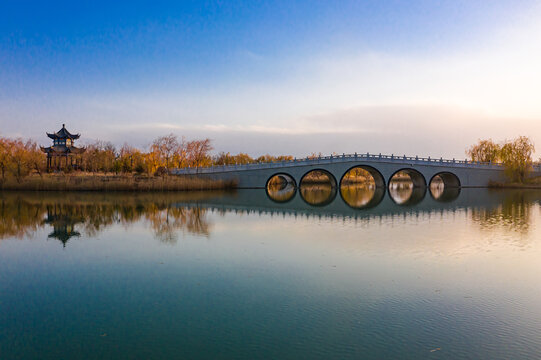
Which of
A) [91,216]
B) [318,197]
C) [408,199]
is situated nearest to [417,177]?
[408,199]

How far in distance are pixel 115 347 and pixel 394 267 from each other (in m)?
6.00

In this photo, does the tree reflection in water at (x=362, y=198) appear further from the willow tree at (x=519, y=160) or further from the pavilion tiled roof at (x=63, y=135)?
the pavilion tiled roof at (x=63, y=135)

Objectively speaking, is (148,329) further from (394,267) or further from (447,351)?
(394,267)

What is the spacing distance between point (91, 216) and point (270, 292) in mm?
12777

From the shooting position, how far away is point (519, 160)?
4022 cm

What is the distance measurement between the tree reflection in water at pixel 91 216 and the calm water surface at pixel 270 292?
0.22 meters

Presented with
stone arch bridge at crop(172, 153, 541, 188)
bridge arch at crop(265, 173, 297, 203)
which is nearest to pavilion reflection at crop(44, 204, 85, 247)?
bridge arch at crop(265, 173, 297, 203)

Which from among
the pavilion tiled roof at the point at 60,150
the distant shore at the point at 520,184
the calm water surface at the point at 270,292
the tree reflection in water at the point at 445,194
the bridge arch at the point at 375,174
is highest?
the pavilion tiled roof at the point at 60,150

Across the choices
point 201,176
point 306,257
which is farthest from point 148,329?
point 201,176

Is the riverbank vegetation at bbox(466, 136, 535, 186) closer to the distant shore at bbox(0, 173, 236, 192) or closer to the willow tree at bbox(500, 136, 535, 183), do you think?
the willow tree at bbox(500, 136, 535, 183)

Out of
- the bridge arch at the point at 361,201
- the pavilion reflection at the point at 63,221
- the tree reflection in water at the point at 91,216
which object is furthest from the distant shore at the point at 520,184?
the pavilion reflection at the point at 63,221

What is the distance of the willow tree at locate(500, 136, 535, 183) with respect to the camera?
132ft

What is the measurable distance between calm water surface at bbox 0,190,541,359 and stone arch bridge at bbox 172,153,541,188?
22.3 meters

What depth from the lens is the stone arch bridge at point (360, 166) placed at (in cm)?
3725
